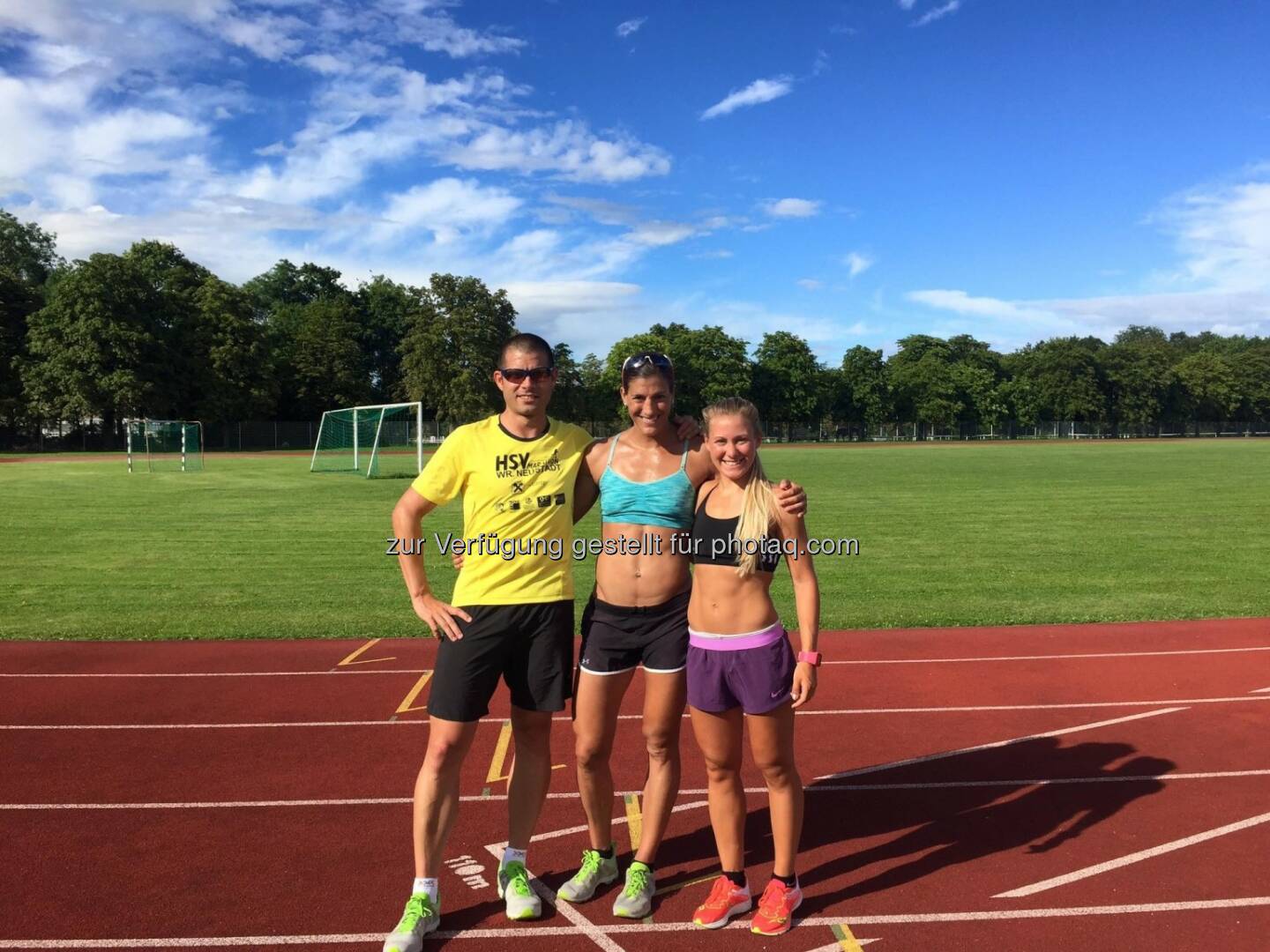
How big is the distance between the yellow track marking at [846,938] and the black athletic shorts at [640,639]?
1.19 metres

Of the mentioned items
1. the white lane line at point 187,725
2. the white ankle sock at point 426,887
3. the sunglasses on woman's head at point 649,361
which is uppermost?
the sunglasses on woman's head at point 649,361

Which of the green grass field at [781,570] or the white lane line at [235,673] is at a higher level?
the green grass field at [781,570]

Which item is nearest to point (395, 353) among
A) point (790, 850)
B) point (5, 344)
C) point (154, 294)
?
point (154, 294)

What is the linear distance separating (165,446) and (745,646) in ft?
162

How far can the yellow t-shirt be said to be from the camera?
3.49 metres

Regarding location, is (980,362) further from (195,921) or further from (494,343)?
(195,921)

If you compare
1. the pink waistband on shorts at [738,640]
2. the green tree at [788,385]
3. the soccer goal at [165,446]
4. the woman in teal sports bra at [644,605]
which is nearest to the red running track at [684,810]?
the woman in teal sports bra at [644,605]

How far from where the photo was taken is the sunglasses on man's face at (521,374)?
3492mm

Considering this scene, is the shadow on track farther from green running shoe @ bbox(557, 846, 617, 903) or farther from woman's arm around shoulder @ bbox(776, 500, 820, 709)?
woman's arm around shoulder @ bbox(776, 500, 820, 709)

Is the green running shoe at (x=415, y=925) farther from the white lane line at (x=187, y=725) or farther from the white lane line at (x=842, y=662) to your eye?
the white lane line at (x=842, y=662)

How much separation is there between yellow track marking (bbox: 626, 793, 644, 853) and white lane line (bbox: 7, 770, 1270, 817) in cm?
5

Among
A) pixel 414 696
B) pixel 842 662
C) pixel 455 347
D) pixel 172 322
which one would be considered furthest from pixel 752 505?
pixel 455 347

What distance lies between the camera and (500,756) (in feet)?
17.1

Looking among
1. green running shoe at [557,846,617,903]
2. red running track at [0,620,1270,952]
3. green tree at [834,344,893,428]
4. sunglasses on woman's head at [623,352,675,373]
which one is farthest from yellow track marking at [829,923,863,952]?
green tree at [834,344,893,428]
